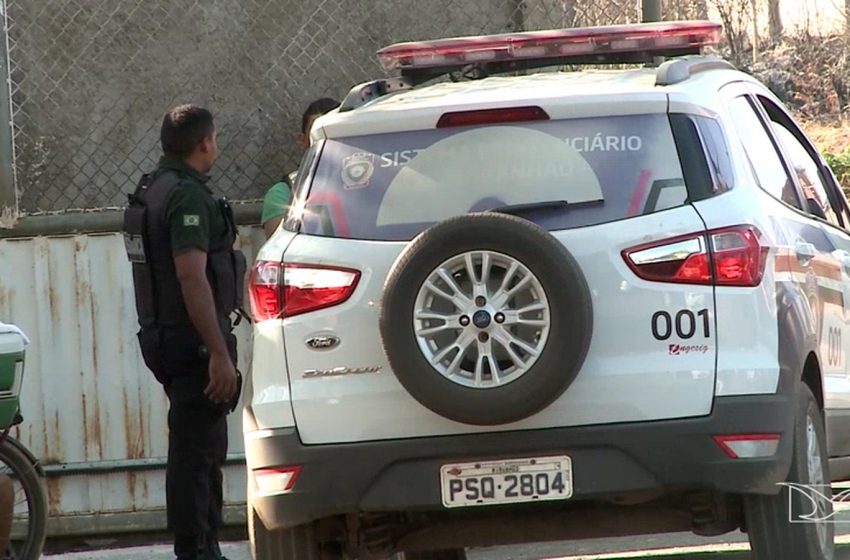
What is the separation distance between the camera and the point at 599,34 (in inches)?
255

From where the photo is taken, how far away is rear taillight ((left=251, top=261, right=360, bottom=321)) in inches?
211

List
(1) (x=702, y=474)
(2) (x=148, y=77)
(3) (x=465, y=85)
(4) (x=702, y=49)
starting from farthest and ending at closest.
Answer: (2) (x=148, y=77) → (4) (x=702, y=49) → (3) (x=465, y=85) → (1) (x=702, y=474)

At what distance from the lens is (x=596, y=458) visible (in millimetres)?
5184

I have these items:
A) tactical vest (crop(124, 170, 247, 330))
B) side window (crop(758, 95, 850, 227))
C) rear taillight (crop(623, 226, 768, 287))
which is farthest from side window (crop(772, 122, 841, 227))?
tactical vest (crop(124, 170, 247, 330))

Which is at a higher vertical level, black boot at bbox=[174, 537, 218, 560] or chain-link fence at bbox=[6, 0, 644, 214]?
chain-link fence at bbox=[6, 0, 644, 214]

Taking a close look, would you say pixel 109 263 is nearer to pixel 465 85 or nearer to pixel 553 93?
pixel 465 85

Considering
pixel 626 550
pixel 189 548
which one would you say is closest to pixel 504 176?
pixel 189 548

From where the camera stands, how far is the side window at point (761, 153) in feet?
19.0

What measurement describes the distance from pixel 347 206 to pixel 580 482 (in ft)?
3.75

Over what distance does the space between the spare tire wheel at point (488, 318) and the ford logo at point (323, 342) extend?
12.3 inches

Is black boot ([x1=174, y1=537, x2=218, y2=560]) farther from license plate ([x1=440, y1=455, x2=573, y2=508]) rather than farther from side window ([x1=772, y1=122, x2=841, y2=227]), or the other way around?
side window ([x1=772, y1=122, x2=841, y2=227])

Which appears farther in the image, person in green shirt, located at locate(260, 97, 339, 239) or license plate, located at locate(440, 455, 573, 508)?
person in green shirt, located at locate(260, 97, 339, 239)

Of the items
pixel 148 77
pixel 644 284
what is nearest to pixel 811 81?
pixel 148 77
